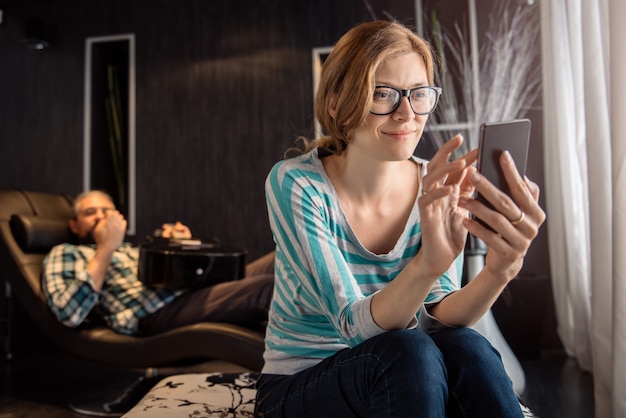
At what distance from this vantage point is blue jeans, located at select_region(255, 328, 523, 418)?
0.89 meters

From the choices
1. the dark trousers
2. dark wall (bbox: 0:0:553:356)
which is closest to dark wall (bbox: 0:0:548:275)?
dark wall (bbox: 0:0:553:356)

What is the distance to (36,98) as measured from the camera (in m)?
4.04

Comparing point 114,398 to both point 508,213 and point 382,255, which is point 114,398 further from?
point 508,213

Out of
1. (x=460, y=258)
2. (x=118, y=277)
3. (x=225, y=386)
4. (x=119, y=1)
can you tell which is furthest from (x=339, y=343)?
(x=119, y=1)

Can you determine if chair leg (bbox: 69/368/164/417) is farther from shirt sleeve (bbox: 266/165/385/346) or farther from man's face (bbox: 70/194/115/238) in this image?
shirt sleeve (bbox: 266/165/385/346)

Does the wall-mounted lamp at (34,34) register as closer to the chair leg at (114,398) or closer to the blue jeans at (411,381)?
the chair leg at (114,398)

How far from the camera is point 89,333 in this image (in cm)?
231

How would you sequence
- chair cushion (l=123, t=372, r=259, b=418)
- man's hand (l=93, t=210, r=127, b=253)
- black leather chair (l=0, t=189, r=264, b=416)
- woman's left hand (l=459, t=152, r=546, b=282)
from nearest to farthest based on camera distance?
woman's left hand (l=459, t=152, r=546, b=282) < chair cushion (l=123, t=372, r=259, b=418) < black leather chair (l=0, t=189, r=264, b=416) < man's hand (l=93, t=210, r=127, b=253)

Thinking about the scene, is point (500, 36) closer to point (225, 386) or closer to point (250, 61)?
point (250, 61)

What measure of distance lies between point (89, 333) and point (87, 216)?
2.12 feet

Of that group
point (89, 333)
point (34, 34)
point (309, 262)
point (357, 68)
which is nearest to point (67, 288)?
point (89, 333)

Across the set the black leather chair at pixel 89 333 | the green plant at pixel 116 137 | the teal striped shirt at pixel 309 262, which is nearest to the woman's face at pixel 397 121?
the teal striped shirt at pixel 309 262

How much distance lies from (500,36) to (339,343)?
9.32 feet

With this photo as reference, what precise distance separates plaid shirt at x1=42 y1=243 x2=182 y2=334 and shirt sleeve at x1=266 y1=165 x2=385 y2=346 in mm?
1336
